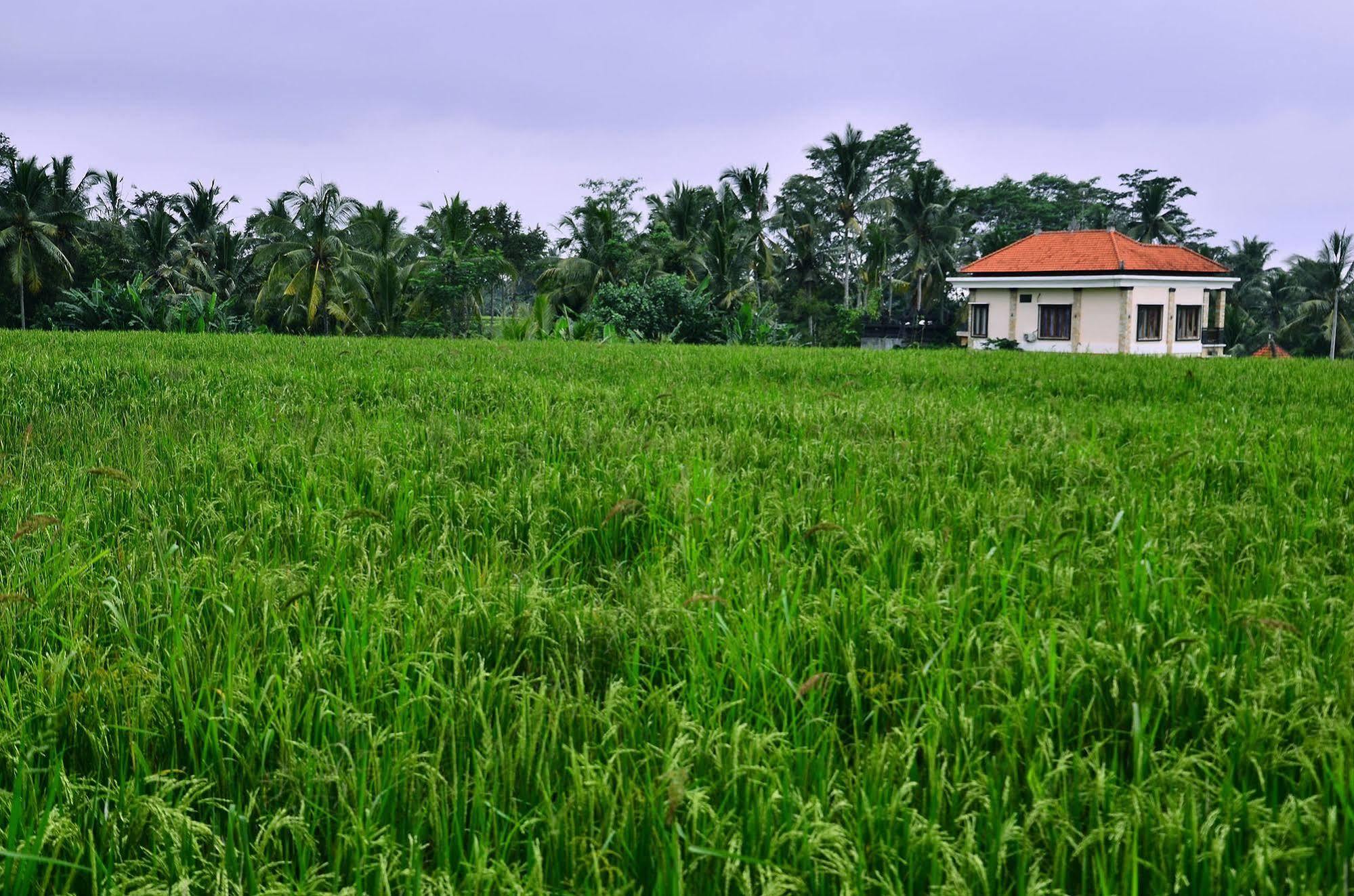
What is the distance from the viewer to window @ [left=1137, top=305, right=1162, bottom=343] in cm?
3875

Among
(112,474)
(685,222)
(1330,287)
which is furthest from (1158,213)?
(112,474)

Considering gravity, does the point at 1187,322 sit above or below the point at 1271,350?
above

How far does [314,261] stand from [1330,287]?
51.5 m

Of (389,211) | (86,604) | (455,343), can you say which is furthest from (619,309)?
(86,604)

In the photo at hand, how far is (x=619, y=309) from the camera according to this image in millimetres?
29328

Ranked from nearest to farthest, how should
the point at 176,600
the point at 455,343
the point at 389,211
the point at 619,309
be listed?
the point at 176,600
the point at 455,343
the point at 619,309
the point at 389,211

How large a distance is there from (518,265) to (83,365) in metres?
49.5

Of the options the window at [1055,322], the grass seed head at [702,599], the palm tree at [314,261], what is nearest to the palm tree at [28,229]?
the palm tree at [314,261]

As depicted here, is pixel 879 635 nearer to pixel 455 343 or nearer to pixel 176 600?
pixel 176 600

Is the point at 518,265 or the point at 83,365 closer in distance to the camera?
the point at 83,365

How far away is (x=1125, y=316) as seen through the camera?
124ft

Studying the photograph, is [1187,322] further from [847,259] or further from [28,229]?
[28,229]

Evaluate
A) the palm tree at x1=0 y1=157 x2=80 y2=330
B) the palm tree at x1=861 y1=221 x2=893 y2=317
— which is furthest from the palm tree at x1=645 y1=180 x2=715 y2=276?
the palm tree at x1=0 y1=157 x2=80 y2=330

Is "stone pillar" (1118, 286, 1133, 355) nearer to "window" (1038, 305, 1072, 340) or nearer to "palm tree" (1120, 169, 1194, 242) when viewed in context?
"window" (1038, 305, 1072, 340)
